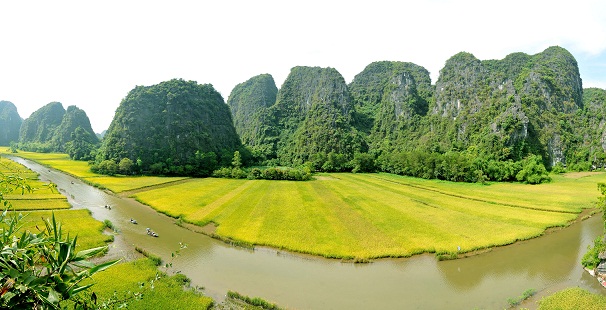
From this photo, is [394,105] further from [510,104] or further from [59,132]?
[59,132]

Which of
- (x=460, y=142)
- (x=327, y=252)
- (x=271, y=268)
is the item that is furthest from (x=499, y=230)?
(x=460, y=142)

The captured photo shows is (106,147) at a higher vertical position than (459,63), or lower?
lower

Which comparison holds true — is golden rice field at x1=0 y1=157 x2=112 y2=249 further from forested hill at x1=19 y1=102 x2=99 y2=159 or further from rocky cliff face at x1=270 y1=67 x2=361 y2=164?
forested hill at x1=19 y1=102 x2=99 y2=159

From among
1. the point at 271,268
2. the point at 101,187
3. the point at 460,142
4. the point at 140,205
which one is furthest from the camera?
the point at 460,142

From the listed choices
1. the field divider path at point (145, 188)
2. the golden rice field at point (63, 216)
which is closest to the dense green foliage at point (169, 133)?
the field divider path at point (145, 188)

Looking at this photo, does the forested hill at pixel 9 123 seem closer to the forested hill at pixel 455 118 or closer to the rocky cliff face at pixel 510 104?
the forested hill at pixel 455 118

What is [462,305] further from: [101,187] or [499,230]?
[101,187]
